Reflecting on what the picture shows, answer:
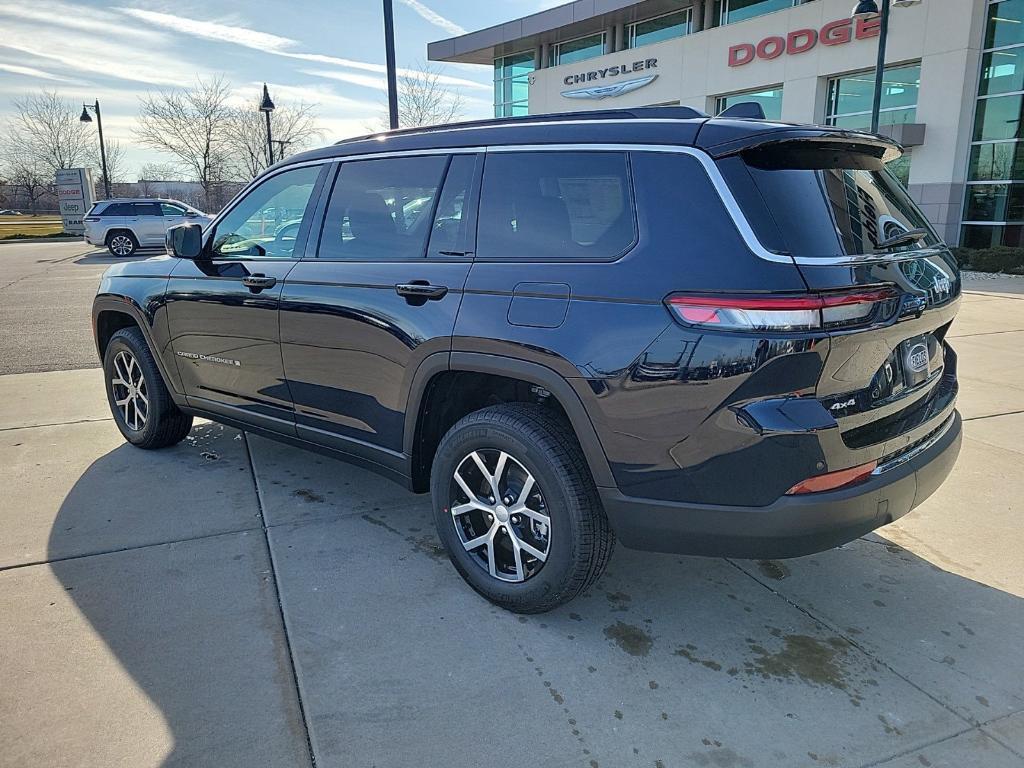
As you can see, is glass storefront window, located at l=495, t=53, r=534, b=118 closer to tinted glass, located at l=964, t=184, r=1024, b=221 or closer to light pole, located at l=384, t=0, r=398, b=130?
tinted glass, located at l=964, t=184, r=1024, b=221

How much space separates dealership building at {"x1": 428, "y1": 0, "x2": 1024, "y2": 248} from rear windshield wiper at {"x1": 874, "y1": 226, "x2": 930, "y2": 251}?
49.5ft

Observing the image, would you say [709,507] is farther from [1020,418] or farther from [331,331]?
[1020,418]

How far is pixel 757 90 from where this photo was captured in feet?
76.7

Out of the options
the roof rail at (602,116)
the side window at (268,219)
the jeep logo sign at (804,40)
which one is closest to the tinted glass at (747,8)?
the jeep logo sign at (804,40)

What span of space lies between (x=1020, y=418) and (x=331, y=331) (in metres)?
4.86

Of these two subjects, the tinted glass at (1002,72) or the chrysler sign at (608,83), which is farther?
the chrysler sign at (608,83)

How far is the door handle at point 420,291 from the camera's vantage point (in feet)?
9.91

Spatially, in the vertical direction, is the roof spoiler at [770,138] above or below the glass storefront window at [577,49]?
below

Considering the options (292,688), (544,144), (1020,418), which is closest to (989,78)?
(1020,418)

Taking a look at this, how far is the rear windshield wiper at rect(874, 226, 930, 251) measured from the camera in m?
2.56

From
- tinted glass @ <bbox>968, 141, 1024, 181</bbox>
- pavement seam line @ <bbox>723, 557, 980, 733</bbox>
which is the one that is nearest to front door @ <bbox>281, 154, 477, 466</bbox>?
pavement seam line @ <bbox>723, 557, 980, 733</bbox>

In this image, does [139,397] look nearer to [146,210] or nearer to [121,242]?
[146,210]

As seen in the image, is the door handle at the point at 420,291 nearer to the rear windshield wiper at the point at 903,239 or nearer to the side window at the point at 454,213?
the side window at the point at 454,213

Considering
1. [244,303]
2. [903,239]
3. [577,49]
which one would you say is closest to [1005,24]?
[577,49]
